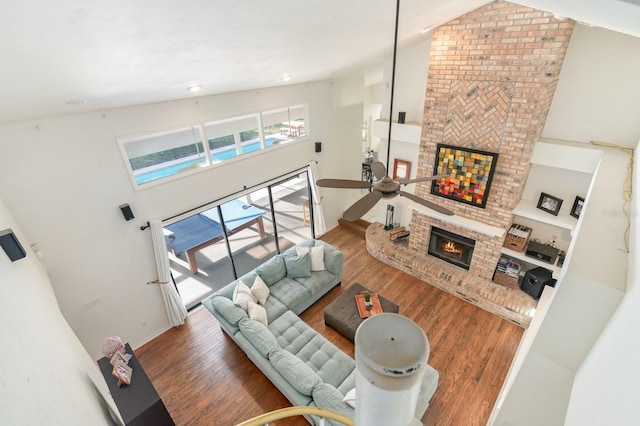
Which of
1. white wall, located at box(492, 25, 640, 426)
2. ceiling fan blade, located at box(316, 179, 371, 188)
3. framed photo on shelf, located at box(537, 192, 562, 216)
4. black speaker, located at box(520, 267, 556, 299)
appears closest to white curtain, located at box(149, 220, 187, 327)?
ceiling fan blade, located at box(316, 179, 371, 188)

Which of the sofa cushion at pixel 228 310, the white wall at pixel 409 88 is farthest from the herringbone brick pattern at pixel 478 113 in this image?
the sofa cushion at pixel 228 310

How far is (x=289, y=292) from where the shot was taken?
16.5 feet

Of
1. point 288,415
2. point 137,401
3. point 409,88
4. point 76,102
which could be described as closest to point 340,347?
point 137,401

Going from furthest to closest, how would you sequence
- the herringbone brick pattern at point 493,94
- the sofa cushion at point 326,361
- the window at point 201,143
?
the window at point 201,143 < the herringbone brick pattern at point 493,94 < the sofa cushion at point 326,361

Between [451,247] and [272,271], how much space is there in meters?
3.43

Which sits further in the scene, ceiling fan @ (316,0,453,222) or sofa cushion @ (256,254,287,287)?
sofa cushion @ (256,254,287,287)

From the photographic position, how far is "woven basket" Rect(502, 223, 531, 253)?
488 cm

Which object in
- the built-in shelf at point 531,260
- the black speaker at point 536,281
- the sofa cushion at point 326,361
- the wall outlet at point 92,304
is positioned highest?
the wall outlet at point 92,304

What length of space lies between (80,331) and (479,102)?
6548mm

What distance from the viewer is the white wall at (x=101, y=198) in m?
3.33

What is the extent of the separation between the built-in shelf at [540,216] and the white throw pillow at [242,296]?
436 cm

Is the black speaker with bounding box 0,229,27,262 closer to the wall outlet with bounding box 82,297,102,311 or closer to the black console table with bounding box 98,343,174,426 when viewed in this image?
the black console table with bounding box 98,343,174,426

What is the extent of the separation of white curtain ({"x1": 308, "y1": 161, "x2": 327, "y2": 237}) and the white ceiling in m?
2.62

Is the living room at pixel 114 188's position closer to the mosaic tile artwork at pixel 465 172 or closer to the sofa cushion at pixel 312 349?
the mosaic tile artwork at pixel 465 172
